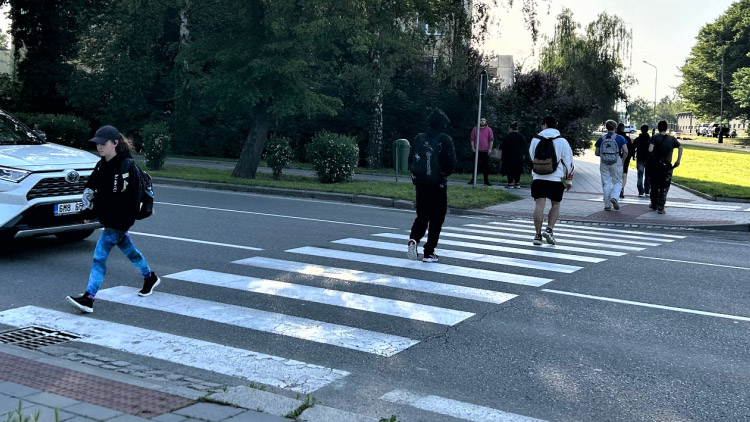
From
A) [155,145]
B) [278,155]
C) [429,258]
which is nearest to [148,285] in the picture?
[429,258]

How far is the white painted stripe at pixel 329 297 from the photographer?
22.6 feet

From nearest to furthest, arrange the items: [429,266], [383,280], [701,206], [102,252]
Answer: [102,252], [383,280], [429,266], [701,206]

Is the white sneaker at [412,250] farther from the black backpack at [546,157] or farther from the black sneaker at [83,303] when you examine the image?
the black sneaker at [83,303]

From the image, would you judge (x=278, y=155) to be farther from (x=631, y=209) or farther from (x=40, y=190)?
(x=40, y=190)

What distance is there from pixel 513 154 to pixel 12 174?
14.9 metres

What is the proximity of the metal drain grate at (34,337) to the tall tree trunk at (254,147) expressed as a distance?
15.8 m

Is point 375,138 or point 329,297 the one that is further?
point 375,138

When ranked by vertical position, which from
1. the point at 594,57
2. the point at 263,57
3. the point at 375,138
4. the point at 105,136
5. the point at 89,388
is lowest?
the point at 89,388

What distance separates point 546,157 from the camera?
36.4 feet

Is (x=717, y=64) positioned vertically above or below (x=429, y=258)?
above

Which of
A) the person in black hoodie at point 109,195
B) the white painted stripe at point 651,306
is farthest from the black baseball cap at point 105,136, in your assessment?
the white painted stripe at point 651,306

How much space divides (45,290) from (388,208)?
960 cm

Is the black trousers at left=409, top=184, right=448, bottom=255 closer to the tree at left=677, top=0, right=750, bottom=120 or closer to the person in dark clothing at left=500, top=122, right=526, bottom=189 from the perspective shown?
the person in dark clothing at left=500, top=122, right=526, bottom=189

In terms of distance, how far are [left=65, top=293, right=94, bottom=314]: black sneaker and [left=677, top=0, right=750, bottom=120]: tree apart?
81106mm
